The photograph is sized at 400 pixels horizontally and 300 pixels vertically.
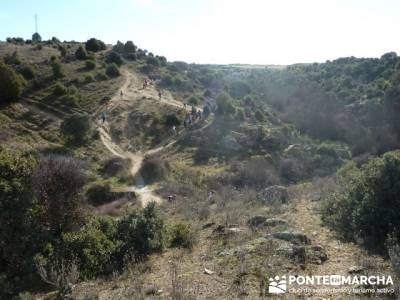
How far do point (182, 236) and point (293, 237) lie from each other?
11.0 feet

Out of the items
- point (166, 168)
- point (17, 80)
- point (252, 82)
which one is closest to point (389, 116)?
point (166, 168)

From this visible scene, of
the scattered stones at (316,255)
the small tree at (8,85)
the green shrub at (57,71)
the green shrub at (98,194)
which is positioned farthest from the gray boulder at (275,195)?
the green shrub at (57,71)

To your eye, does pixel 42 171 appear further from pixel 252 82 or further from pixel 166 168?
pixel 252 82

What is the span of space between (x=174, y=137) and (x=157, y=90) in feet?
48.6

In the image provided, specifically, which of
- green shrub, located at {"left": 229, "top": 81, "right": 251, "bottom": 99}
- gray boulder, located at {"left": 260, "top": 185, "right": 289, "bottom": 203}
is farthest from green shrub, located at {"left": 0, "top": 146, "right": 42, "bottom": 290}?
green shrub, located at {"left": 229, "top": 81, "right": 251, "bottom": 99}

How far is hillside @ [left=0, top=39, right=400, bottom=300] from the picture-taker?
9.19m

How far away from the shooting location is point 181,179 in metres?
28.1

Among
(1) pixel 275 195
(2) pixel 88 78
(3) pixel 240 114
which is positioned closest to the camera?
(1) pixel 275 195

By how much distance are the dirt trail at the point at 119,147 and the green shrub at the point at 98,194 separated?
1288 millimetres

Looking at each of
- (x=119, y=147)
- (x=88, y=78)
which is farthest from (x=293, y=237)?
(x=88, y=78)

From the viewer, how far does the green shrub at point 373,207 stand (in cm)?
1039

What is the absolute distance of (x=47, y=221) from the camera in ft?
36.5

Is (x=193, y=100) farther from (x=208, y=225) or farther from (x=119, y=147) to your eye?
(x=208, y=225)

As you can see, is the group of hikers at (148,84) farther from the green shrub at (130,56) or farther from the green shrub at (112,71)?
the green shrub at (130,56)
